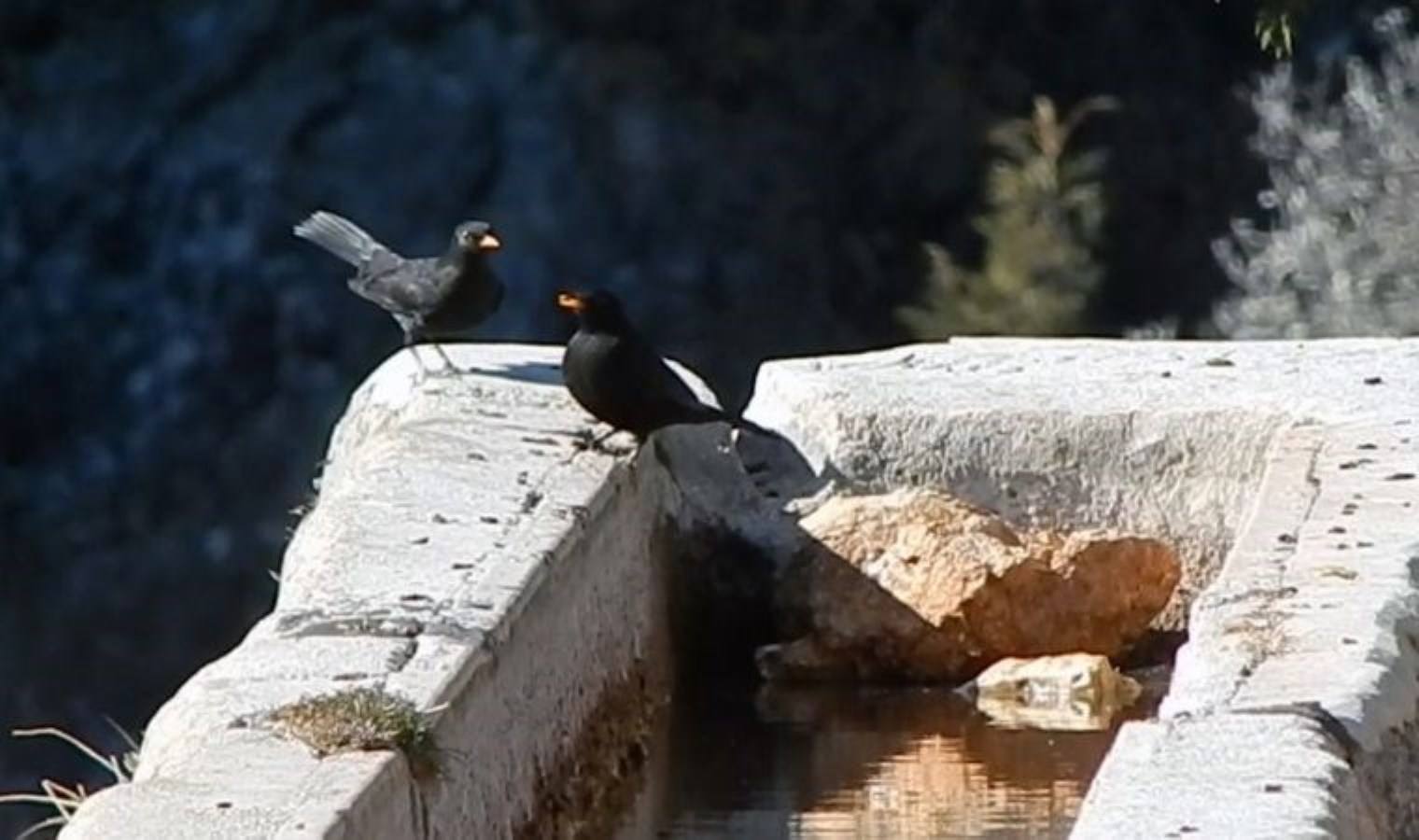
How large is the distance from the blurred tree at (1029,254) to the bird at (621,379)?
5.42 metres

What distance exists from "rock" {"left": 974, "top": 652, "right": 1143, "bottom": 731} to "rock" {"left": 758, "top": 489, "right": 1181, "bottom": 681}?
0.09 meters

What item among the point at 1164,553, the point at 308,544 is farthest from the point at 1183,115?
the point at 308,544

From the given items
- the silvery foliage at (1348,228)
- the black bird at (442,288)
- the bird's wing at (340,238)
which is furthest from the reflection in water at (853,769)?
the silvery foliage at (1348,228)

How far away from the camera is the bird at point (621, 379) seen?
→ 19.0 ft

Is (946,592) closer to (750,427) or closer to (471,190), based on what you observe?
(750,427)

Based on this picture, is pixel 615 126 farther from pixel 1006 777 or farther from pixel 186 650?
pixel 1006 777

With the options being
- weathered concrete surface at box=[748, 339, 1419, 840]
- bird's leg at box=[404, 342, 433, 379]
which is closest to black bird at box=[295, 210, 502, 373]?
bird's leg at box=[404, 342, 433, 379]

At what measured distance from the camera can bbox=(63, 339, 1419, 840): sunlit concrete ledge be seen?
3938 mm

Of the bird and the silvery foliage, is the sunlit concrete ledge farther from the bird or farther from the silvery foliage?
the silvery foliage

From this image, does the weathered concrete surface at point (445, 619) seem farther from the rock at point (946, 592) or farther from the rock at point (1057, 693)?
the rock at point (1057, 693)

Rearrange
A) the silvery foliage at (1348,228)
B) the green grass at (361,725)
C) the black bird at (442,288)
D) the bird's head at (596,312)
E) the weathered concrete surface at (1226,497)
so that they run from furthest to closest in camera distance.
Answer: the silvery foliage at (1348,228), the black bird at (442,288), the bird's head at (596,312), the green grass at (361,725), the weathered concrete surface at (1226,497)

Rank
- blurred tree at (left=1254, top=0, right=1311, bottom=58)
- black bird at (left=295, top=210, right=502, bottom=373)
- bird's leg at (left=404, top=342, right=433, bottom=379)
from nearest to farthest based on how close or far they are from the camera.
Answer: bird's leg at (left=404, top=342, right=433, bottom=379)
black bird at (left=295, top=210, right=502, bottom=373)
blurred tree at (left=1254, top=0, right=1311, bottom=58)

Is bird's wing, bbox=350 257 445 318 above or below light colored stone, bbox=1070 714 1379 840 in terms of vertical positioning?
above

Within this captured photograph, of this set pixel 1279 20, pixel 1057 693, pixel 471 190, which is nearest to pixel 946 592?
pixel 1057 693
